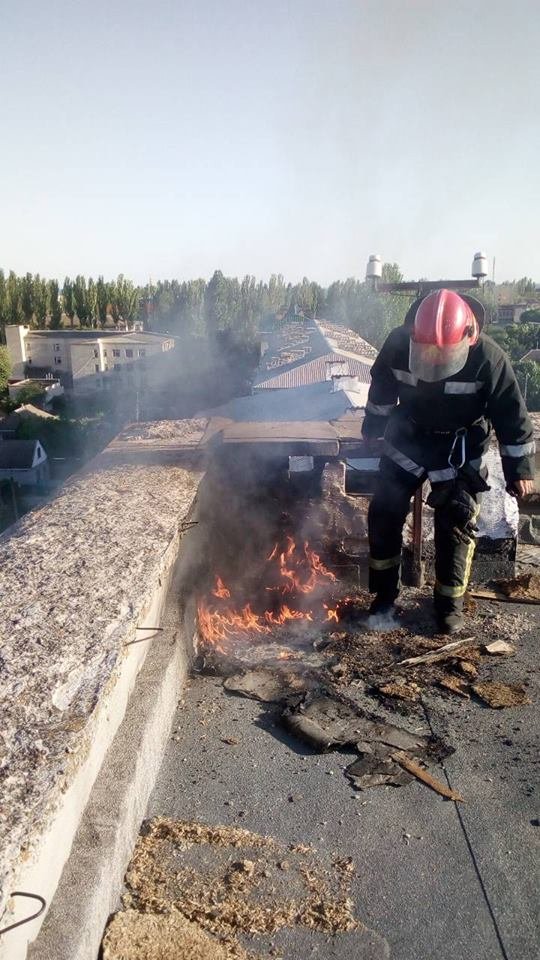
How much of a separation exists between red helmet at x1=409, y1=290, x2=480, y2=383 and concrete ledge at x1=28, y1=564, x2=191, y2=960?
193cm

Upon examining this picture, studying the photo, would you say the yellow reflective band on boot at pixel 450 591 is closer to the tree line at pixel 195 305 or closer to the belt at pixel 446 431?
the belt at pixel 446 431

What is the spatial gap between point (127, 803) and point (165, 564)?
124cm

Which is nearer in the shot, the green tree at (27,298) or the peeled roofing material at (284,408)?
the peeled roofing material at (284,408)

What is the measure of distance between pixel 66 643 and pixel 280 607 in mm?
2065

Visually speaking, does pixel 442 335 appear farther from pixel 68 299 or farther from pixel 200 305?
pixel 200 305

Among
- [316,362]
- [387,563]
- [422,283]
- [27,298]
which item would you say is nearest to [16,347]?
[27,298]

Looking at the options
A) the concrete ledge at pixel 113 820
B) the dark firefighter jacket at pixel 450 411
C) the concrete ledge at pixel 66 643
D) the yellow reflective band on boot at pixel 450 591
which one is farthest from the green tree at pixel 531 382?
the concrete ledge at pixel 113 820

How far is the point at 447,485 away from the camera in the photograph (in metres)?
3.99

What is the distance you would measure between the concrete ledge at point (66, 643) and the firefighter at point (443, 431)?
1220mm

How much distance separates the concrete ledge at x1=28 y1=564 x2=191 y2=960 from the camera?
177 cm

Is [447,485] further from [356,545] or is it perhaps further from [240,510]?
[240,510]

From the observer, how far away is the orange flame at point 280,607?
13.5ft

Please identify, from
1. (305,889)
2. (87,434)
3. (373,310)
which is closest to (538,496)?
(305,889)

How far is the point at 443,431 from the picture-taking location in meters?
4.02
